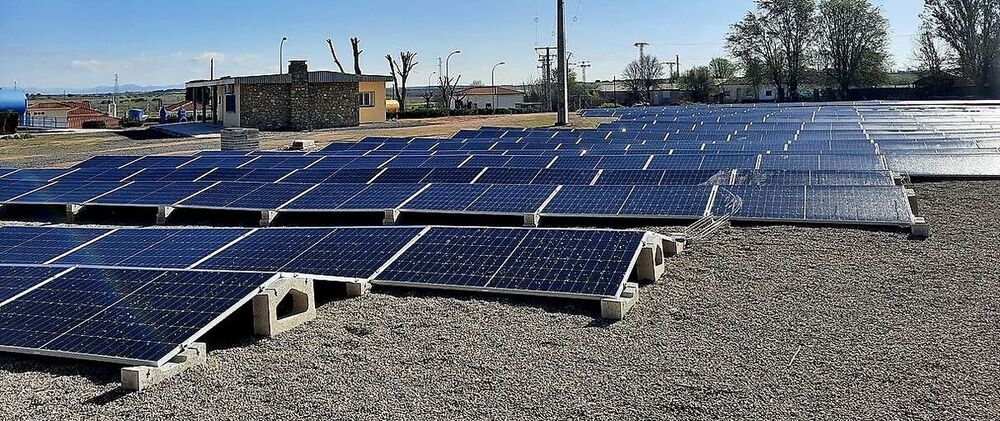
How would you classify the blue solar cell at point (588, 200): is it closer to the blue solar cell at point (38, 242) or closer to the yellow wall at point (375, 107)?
the blue solar cell at point (38, 242)

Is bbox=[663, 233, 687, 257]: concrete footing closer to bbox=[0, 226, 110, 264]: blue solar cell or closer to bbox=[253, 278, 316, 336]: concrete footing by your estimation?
bbox=[253, 278, 316, 336]: concrete footing

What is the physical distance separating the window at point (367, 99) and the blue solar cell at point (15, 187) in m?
39.9

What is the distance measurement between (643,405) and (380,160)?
16953mm

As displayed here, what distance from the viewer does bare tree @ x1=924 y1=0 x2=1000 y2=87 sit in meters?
83.2

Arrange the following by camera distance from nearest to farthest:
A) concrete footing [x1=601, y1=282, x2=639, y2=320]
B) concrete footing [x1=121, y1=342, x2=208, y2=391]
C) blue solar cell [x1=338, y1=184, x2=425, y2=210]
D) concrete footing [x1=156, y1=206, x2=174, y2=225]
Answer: concrete footing [x1=121, y1=342, x2=208, y2=391] → concrete footing [x1=601, y1=282, x2=639, y2=320] → blue solar cell [x1=338, y1=184, x2=425, y2=210] → concrete footing [x1=156, y1=206, x2=174, y2=225]

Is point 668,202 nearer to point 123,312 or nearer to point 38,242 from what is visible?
point 123,312

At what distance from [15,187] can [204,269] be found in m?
12.1

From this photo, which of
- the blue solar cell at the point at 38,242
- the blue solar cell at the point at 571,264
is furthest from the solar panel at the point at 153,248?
the blue solar cell at the point at 571,264

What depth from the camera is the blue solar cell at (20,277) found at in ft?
29.4

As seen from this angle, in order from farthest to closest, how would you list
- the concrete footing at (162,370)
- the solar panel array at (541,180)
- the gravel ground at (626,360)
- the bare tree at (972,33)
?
1. the bare tree at (972,33)
2. the solar panel array at (541,180)
3. the concrete footing at (162,370)
4. the gravel ground at (626,360)

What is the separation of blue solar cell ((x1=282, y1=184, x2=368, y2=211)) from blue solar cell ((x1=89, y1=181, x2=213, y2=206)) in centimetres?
272

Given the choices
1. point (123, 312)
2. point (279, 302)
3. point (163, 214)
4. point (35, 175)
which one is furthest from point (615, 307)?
point (35, 175)

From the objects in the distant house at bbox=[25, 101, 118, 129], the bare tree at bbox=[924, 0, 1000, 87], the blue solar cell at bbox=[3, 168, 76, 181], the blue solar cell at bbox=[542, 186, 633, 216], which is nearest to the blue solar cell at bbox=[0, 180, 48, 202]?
the blue solar cell at bbox=[3, 168, 76, 181]

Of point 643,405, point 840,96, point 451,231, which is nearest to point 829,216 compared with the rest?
point 451,231
